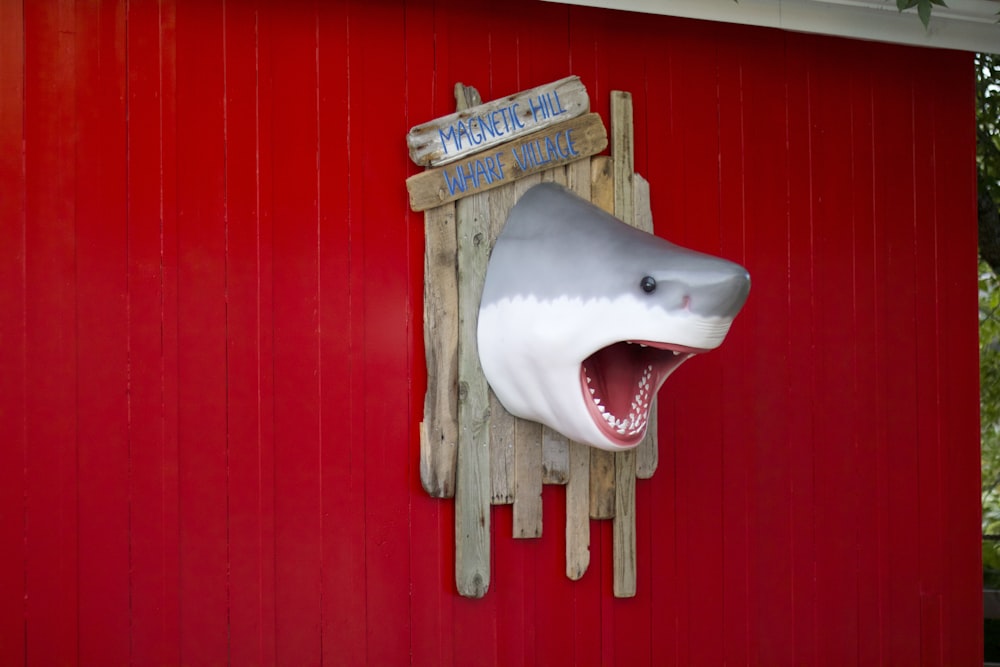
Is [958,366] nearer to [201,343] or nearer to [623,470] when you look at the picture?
[623,470]

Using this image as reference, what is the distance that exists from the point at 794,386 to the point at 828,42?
1342 mm

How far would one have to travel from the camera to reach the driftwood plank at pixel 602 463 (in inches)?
139

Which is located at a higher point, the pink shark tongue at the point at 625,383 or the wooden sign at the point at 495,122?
the wooden sign at the point at 495,122

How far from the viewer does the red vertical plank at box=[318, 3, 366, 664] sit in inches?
129

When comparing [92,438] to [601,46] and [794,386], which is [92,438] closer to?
[601,46]

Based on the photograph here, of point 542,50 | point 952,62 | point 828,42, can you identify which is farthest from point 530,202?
point 952,62

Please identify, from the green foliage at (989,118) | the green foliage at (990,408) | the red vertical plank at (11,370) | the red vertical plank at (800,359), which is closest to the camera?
the red vertical plank at (11,370)

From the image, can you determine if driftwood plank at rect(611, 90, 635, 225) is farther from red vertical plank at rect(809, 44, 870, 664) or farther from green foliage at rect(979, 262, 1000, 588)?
green foliage at rect(979, 262, 1000, 588)

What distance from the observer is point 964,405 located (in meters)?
4.12

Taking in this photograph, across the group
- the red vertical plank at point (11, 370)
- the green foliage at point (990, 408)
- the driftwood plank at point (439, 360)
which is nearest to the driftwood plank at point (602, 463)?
the driftwood plank at point (439, 360)

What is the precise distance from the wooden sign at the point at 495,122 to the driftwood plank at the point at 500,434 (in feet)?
0.58

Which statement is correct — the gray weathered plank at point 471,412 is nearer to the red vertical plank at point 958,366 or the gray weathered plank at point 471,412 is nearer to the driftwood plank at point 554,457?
the driftwood plank at point 554,457

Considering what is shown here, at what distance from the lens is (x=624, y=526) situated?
140 inches

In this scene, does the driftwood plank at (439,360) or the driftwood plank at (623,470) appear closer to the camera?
the driftwood plank at (439,360)
